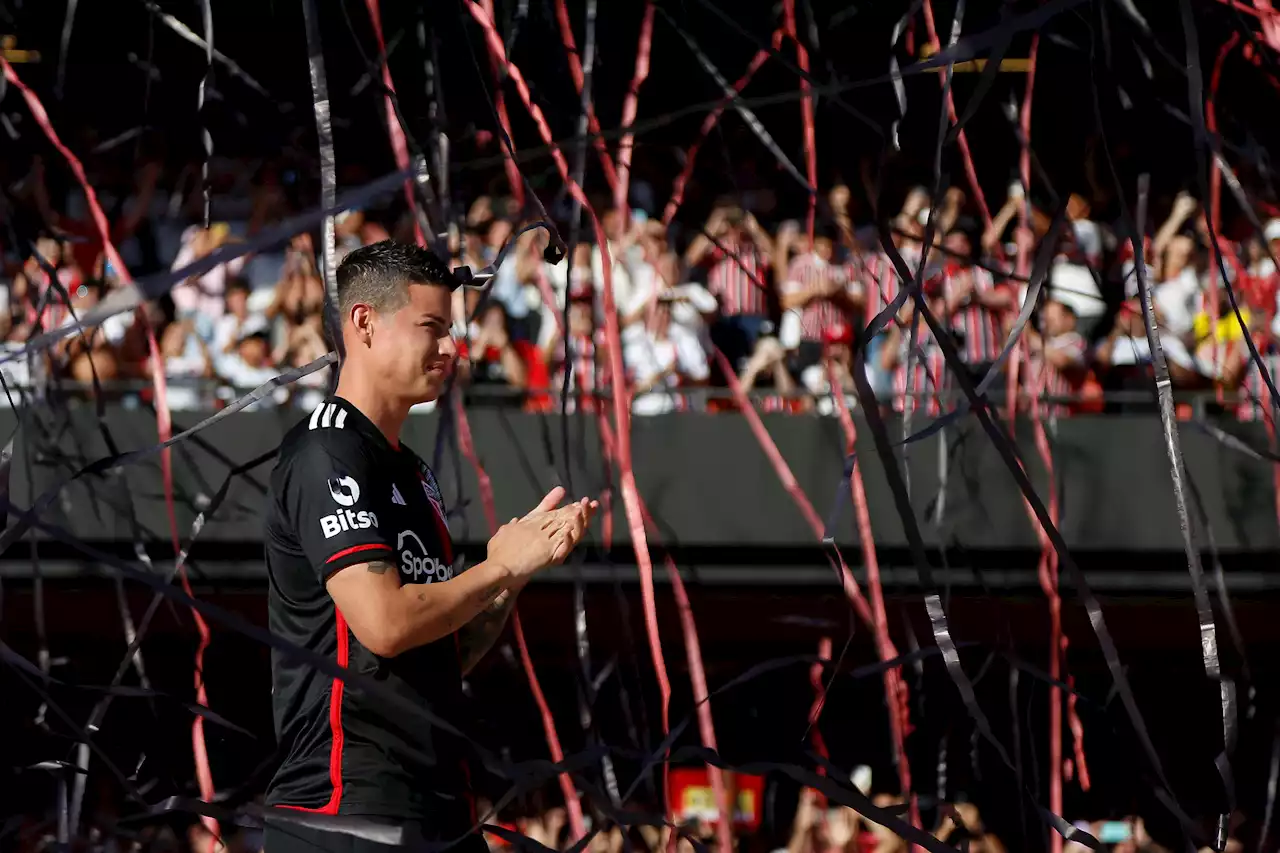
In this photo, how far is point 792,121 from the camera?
7.71 meters

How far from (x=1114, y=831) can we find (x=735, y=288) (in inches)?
116

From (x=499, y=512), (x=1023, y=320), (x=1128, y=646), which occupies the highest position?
(x=1023, y=320)

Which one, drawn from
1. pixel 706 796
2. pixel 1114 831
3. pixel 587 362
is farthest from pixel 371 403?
pixel 1114 831

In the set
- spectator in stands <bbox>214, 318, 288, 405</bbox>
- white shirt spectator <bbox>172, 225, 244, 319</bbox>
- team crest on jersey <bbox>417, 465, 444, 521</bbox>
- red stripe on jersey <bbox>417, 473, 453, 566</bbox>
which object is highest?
white shirt spectator <bbox>172, 225, 244, 319</bbox>

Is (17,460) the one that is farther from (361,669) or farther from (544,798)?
(361,669)

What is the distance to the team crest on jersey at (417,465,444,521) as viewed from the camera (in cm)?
195

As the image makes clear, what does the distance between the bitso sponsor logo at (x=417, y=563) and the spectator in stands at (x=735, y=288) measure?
3.99 metres

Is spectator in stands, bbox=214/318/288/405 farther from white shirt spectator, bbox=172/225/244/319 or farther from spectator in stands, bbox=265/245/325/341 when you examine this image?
white shirt spectator, bbox=172/225/244/319

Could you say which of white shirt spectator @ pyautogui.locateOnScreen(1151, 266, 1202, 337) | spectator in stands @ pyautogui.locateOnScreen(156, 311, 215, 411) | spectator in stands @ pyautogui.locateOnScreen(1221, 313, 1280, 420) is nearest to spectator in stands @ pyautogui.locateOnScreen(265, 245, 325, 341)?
spectator in stands @ pyautogui.locateOnScreen(156, 311, 215, 411)

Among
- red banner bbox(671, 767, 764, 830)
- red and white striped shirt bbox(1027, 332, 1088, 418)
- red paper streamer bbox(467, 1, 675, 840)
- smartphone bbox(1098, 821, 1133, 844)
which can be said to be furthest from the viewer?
red banner bbox(671, 767, 764, 830)

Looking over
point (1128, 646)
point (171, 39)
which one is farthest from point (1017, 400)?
point (171, 39)

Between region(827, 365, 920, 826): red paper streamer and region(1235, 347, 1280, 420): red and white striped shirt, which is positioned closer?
region(827, 365, 920, 826): red paper streamer

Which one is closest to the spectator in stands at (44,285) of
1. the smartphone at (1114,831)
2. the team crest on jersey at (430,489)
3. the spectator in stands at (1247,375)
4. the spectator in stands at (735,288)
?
the spectator in stands at (735,288)

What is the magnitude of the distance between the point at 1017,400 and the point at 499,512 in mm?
2156
